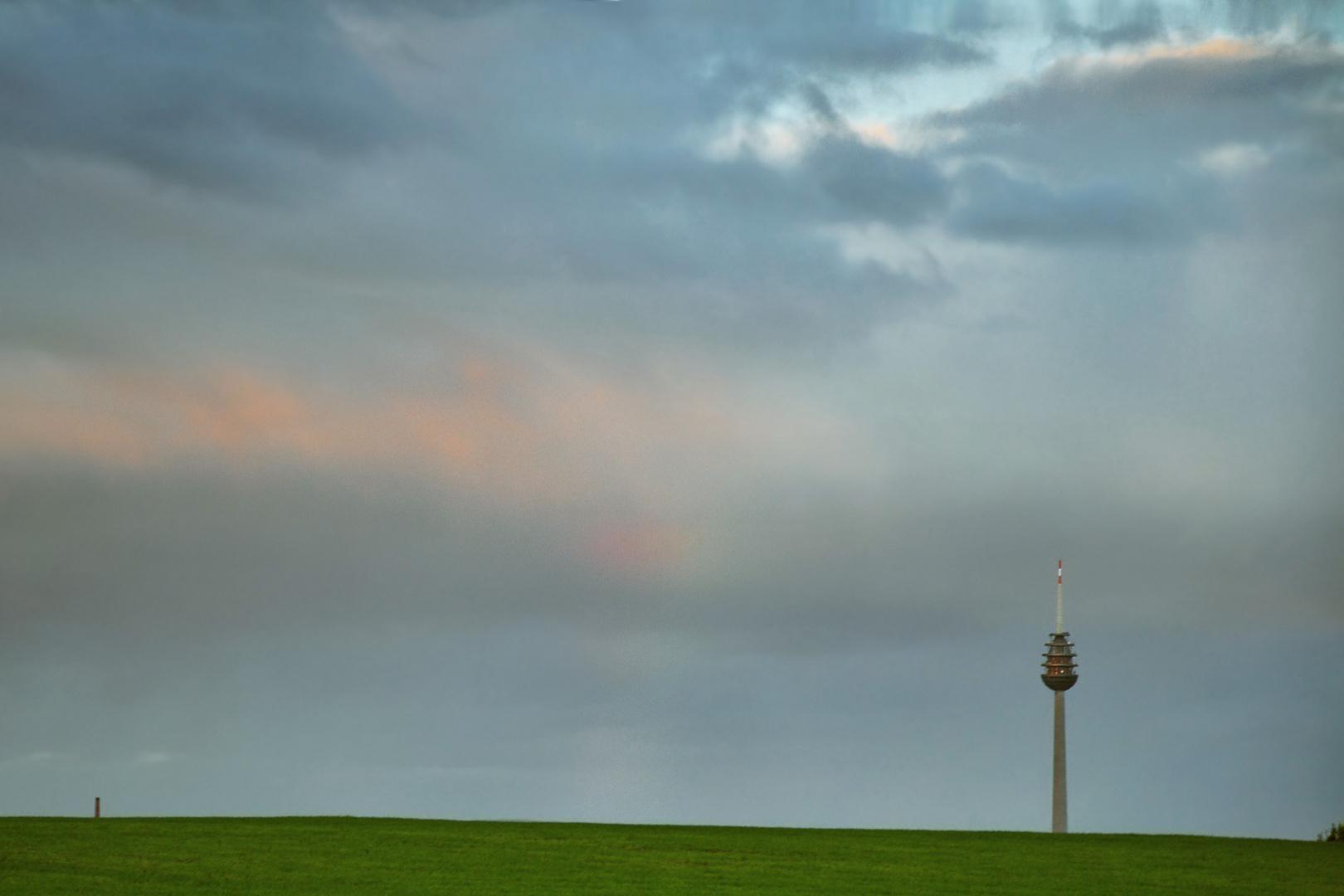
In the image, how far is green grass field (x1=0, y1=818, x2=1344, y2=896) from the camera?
143 feet

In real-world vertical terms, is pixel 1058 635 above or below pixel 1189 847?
above

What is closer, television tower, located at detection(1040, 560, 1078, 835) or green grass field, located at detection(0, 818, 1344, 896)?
green grass field, located at detection(0, 818, 1344, 896)

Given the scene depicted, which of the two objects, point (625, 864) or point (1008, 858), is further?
point (1008, 858)

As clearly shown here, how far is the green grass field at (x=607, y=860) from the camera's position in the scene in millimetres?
43500

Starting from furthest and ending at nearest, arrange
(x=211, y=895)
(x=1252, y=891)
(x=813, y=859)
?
(x=813, y=859) < (x=1252, y=891) < (x=211, y=895)

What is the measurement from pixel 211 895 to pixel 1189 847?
116 feet

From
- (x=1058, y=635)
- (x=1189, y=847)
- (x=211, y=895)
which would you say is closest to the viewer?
(x=211, y=895)

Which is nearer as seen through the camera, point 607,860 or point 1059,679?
point 607,860

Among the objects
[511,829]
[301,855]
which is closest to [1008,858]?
[511,829]

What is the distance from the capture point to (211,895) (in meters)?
40.3

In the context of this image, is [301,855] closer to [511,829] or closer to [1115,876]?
[511,829]

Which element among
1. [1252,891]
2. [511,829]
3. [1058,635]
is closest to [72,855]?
[511,829]

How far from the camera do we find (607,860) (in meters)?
49.5

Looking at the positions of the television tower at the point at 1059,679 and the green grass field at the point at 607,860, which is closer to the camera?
the green grass field at the point at 607,860
